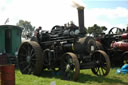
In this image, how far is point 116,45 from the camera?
1201cm

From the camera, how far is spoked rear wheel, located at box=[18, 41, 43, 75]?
28.0 feet

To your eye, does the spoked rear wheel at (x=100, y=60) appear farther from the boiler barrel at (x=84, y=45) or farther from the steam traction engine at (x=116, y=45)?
the steam traction engine at (x=116, y=45)

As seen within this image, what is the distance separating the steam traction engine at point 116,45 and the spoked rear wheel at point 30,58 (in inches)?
176

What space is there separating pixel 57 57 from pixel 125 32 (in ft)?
17.8

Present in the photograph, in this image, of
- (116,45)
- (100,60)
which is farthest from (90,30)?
(100,60)

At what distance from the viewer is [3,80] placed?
507 cm

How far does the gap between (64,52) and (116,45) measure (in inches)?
172

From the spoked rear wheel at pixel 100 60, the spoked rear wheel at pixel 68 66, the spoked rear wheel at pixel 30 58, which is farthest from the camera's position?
the spoked rear wheel at pixel 100 60

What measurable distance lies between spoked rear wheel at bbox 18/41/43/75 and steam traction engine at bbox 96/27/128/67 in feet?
14.7

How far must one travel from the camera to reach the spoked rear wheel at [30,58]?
8547mm

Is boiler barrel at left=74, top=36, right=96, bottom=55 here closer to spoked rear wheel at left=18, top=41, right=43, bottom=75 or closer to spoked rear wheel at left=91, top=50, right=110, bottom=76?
spoked rear wheel at left=91, top=50, right=110, bottom=76

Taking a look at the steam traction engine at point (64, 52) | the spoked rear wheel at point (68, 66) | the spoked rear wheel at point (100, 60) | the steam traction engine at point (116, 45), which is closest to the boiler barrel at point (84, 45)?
the steam traction engine at point (64, 52)

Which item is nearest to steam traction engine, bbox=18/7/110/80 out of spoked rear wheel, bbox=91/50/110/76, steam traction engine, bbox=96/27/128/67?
spoked rear wheel, bbox=91/50/110/76

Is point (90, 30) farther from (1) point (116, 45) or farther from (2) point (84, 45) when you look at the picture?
(2) point (84, 45)
